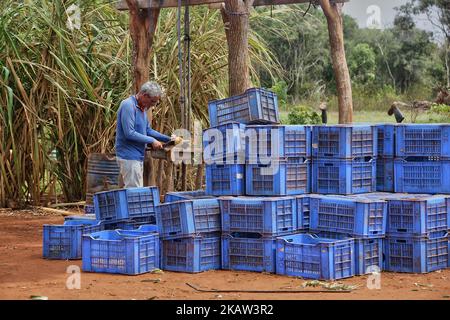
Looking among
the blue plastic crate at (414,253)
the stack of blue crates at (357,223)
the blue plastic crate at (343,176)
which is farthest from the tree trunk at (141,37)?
the blue plastic crate at (414,253)

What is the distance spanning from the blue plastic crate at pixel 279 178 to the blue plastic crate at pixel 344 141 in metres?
0.23

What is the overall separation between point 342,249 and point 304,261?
39 centimetres

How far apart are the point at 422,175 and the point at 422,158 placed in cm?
19

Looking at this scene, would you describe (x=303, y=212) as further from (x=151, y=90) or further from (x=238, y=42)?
(x=238, y=42)

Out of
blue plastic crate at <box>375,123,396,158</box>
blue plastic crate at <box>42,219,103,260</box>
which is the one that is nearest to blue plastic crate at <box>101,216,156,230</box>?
blue plastic crate at <box>42,219,103,260</box>

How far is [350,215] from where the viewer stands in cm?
886

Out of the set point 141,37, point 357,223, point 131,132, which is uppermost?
point 141,37

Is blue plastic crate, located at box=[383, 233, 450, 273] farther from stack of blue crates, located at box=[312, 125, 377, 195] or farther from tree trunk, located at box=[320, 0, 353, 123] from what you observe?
tree trunk, located at box=[320, 0, 353, 123]

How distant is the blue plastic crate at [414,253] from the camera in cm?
894

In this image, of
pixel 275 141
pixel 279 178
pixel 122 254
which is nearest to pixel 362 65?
pixel 275 141

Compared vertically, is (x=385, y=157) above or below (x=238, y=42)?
below

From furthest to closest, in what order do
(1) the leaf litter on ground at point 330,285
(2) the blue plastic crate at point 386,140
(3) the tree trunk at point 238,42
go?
1. (3) the tree trunk at point 238,42
2. (2) the blue plastic crate at point 386,140
3. (1) the leaf litter on ground at point 330,285

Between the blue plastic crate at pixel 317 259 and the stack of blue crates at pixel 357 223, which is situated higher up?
the stack of blue crates at pixel 357 223

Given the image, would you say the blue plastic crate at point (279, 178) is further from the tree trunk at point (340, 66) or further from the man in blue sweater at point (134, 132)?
the tree trunk at point (340, 66)
